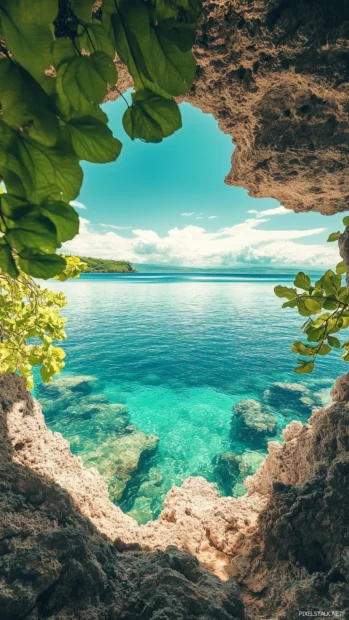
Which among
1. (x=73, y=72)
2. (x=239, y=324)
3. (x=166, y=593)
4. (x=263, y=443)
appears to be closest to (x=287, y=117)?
(x=73, y=72)

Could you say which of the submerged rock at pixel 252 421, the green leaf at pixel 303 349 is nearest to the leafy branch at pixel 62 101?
the green leaf at pixel 303 349

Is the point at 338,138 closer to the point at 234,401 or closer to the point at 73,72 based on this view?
the point at 73,72

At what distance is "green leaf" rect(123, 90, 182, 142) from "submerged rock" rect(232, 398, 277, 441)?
16.1m

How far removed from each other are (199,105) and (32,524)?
469 cm

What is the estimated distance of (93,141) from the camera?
641 mm

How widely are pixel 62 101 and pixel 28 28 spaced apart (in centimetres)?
13

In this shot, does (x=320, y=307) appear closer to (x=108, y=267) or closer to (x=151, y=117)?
(x=151, y=117)

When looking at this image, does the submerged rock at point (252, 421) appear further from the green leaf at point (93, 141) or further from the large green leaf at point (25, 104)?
the large green leaf at point (25, 104)

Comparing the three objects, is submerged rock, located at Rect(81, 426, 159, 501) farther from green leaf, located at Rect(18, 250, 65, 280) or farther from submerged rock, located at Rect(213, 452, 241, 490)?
green leaf, located at Rect(18, 250, 65, 280)

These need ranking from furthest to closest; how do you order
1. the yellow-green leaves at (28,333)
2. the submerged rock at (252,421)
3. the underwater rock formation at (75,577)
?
the submerged rock at (252,421)
the yellow-green leaves at (28,333)
the underwater rock formation at (75,577)

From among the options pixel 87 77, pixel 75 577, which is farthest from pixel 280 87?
pixel 75 577

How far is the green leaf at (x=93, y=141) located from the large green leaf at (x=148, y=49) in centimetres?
20

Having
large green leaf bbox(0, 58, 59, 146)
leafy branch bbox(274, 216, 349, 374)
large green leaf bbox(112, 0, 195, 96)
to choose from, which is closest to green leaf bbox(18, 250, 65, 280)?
large green leaf bbox(0, 58, 59, 146)

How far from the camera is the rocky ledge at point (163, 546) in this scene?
1.83 meters
